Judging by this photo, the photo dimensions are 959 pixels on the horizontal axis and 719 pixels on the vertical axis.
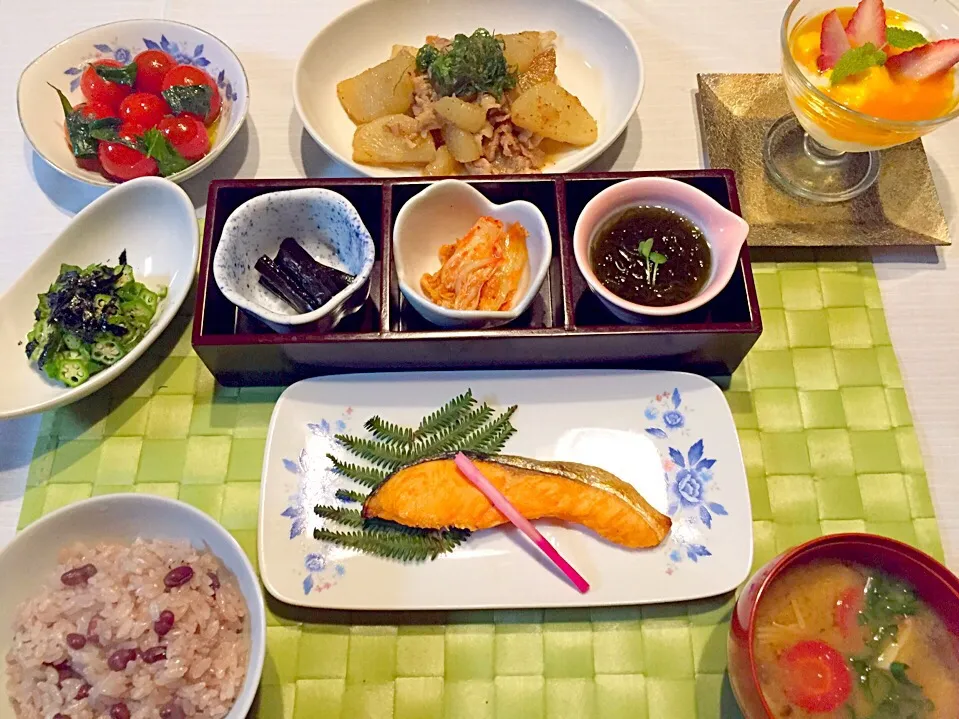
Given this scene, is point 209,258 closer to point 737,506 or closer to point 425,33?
point 425,33

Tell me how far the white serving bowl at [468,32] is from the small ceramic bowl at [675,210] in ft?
0.78

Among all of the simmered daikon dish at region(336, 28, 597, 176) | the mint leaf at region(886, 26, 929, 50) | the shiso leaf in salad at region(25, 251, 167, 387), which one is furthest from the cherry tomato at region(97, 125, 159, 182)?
the mint leaf at region(886, 26, 929, 50)

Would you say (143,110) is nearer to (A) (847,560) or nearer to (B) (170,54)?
(B) (170,54)

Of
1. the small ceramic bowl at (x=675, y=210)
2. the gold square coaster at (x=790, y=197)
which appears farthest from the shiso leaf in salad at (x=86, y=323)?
the gold square coaster at (x=790, y=197)

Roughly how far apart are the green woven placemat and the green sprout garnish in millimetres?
300

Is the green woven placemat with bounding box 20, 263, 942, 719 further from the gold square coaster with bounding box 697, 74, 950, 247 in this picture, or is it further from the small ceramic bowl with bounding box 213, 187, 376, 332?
the small ceramic bowl with bounding box 213, 187, 376, 332

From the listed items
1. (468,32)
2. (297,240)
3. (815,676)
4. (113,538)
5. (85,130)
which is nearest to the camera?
(815,676)

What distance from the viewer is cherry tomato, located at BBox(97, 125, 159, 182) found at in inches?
69.1

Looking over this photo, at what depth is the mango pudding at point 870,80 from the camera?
156 cm

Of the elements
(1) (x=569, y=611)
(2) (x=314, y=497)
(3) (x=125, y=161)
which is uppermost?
(3) (x=125, y=161)

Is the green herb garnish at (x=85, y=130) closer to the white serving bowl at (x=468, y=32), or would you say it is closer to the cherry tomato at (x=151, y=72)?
the cherry tomato at (x=151, y=72)

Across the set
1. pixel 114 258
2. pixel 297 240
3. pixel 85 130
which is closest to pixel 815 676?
pixel 297 240

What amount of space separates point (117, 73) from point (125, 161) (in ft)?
0.95

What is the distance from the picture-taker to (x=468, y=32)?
206 centimetres
